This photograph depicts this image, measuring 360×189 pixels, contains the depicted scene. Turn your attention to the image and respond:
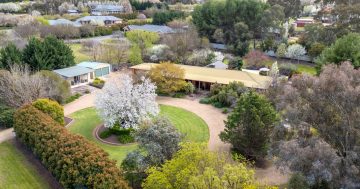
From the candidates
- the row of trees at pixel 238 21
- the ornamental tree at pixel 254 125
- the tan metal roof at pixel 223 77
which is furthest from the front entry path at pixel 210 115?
the row of trees at pixel 238 21

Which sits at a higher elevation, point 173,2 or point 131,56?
point 173,2

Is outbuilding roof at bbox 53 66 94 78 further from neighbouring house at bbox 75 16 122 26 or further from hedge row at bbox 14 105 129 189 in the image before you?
neighbouring house at bbox 75 16 122 26

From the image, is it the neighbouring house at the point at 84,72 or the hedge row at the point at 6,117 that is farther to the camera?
the neighbouring house at the point at 84,72

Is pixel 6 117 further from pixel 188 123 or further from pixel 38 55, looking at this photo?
pixel 188 123

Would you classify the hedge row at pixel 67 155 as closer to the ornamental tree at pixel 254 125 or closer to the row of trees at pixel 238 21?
the ornamental tree at pixel 254 125

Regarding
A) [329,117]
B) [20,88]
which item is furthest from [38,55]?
[329,117]

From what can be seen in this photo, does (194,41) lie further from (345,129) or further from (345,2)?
(345,129)

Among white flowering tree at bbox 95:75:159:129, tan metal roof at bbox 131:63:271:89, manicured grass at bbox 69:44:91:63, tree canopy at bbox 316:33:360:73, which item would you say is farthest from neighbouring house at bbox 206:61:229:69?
white flowering tree at bbox 95:75:159:129

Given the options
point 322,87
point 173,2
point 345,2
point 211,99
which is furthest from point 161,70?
point 173,2
